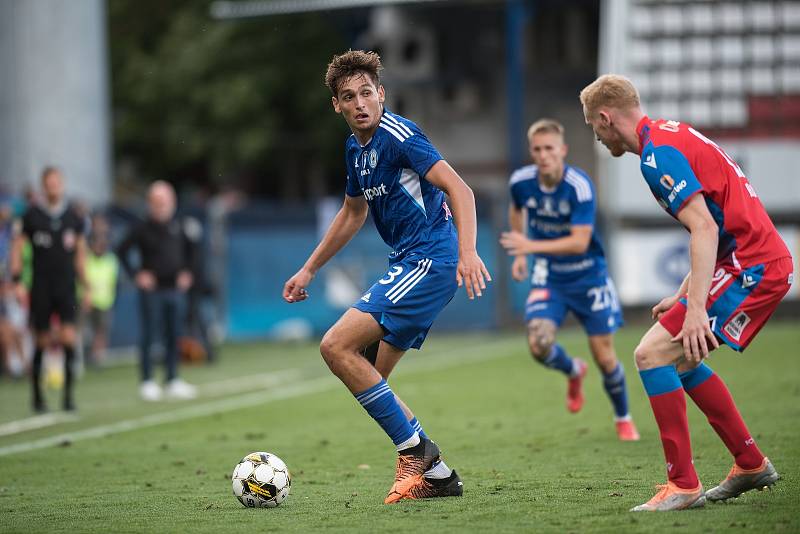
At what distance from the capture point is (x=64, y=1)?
20797 millimetres

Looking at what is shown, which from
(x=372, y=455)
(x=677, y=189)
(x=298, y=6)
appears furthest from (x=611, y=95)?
(x=298, y=6)

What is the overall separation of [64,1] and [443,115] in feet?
58.1

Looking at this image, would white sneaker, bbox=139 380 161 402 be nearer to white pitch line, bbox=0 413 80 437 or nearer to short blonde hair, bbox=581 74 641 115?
white pitch line, bbox=0 413 80 437

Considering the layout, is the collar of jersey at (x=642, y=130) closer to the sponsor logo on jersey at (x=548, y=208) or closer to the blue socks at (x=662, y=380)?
the blue socks at (x=662, y=380)

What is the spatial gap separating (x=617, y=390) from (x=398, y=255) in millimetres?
3284

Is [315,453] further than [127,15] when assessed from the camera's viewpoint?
No

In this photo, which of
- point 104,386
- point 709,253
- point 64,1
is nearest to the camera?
point 709,253

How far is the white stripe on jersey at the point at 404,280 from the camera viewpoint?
21.7 ft

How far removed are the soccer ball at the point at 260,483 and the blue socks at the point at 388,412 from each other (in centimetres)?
59

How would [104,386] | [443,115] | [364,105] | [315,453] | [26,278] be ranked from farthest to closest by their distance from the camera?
[443,115] < [26,278] < [104,386] < [315,453] < [364,105]

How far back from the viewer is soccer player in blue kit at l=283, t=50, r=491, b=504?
6.53m

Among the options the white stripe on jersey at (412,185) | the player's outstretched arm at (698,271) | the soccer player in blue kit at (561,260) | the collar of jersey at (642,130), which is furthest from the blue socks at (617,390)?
the collar of jersey at (642,130)

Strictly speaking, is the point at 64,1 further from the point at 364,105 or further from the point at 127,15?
the point at 127,15

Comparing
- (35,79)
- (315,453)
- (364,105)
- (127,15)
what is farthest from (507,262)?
(127,15)
